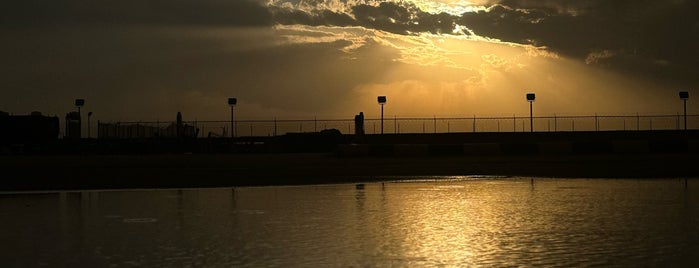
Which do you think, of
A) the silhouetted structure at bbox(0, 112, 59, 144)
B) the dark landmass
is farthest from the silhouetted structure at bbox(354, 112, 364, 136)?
the silhouetted structure at bbox(0, 112, 59, 144)

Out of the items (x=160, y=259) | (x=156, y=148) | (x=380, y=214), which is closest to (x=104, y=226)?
(x=160, y=259)

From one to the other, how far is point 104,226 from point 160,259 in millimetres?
3429

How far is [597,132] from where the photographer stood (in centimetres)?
7300

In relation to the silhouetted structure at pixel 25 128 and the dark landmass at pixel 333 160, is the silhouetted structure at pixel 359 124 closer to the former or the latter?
the dark landmass at pixel 333 160

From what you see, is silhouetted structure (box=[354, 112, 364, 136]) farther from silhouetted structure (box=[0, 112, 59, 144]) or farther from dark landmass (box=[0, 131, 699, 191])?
silhouetted structure (box=[0, 112, 59, 144])

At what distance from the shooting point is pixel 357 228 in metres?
10.2

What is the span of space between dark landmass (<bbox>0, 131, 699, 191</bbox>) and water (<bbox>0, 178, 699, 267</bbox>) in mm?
6598

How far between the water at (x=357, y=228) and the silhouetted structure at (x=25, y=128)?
46247 mm

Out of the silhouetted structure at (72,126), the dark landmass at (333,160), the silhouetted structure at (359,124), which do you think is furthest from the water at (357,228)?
the silhouetted structure at (72,126)

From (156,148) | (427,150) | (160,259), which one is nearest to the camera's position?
(160,259)

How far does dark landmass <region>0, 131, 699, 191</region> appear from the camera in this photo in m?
24.5

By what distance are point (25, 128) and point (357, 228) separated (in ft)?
185

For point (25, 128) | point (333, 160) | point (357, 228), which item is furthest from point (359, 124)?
point (357, 228)

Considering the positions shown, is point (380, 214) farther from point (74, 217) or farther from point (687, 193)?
point (687, 193)
